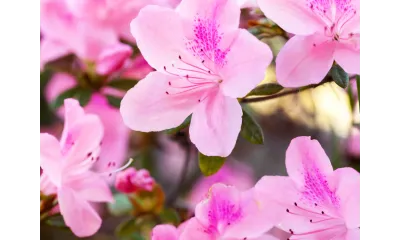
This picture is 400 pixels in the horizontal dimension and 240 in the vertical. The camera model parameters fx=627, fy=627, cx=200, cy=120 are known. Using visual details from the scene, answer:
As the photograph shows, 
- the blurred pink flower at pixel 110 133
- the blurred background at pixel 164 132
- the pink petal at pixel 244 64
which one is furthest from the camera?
the blurred pink flower at pixel 110 133

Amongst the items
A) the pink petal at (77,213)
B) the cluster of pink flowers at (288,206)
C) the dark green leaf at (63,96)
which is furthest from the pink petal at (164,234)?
the dark green leaf at (63,96)

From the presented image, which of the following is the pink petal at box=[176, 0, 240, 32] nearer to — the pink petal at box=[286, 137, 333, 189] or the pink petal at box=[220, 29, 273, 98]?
the pink petal at box=[220, 29, 273, 98]

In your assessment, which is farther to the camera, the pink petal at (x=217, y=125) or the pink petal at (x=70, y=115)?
the pink petal at (x=70, y=115)

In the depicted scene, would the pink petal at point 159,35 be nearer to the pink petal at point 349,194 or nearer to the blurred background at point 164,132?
the blurred background at point 164,132

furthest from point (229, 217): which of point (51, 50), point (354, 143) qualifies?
point (51, 50)

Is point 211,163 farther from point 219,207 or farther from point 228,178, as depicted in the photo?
point 228,178

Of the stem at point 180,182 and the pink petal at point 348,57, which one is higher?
the pink petal at point 348,57

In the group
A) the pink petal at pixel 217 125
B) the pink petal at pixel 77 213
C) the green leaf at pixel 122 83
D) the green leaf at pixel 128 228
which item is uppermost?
the pink petal at pixel 217 125
